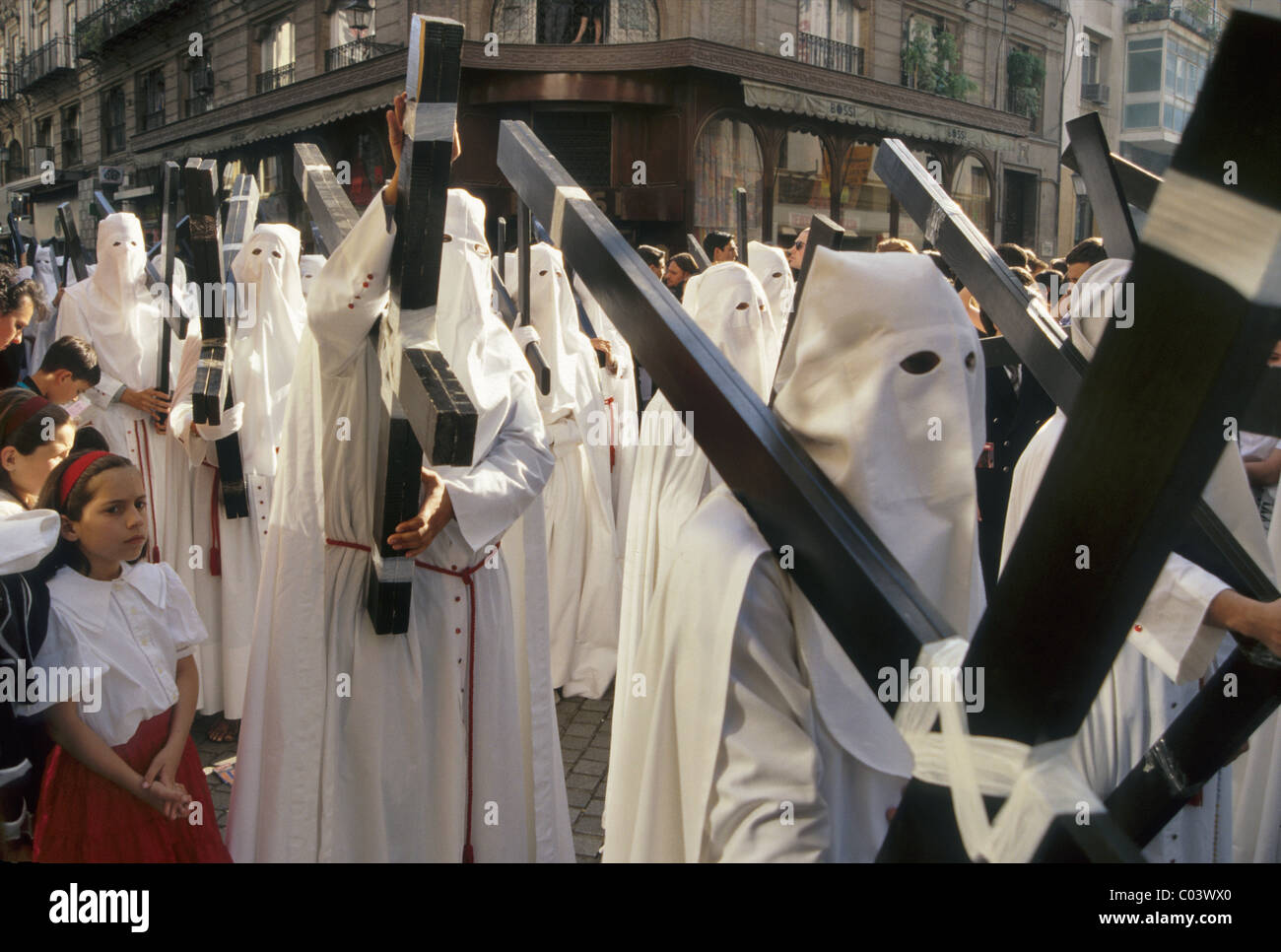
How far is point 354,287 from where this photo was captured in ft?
8.63

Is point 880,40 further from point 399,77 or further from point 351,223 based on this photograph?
point 351,223

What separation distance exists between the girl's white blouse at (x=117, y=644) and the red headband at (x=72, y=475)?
0.23m

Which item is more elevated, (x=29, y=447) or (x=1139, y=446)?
(x=1139, y=446)

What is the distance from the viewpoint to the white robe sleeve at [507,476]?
2939 millimetres

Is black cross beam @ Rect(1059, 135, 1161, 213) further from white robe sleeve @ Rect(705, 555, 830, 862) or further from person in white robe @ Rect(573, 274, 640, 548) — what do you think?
person in white robe @ Rect(573, 274, 640, 548)

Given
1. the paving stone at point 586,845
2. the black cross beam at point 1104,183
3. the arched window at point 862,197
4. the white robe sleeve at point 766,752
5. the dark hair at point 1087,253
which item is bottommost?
the paving stone at point 586,845

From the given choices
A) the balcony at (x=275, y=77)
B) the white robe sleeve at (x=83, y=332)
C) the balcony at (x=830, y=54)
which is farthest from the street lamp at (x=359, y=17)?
the white robe sleeve at (x=83, y=332)

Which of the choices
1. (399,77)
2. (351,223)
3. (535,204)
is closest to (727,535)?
(535,204)

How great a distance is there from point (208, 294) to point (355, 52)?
46.2 ft

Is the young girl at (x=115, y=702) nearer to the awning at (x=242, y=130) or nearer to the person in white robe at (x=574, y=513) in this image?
the person in white robe at (x=574, y=513)

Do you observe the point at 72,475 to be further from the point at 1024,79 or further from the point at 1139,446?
the point at 1024,79

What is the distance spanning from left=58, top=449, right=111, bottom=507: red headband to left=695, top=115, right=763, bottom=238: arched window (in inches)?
544

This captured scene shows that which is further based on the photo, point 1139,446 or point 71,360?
point 71,360

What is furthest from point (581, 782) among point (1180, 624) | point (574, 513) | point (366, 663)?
point (1180, 624)
